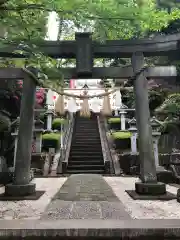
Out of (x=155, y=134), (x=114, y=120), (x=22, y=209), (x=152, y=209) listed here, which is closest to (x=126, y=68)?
(x=152, y=209)

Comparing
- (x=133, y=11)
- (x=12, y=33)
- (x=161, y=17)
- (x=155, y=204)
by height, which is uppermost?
(x=161, y=17)

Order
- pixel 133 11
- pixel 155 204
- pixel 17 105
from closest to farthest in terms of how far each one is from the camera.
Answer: pixel 133 11, pixel 155 204, pixel 17 105

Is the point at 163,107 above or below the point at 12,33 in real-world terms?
above

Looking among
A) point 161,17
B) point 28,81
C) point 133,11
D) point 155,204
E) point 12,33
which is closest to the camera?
point 12,33

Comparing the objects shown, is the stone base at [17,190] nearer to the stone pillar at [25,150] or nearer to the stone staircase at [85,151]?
the stone pillar at [25,150]

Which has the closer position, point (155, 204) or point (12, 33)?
point (12, 33)

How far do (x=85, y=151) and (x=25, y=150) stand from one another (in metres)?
9.20

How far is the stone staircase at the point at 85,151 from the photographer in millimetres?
12863

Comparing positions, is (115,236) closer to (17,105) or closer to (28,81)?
(28,81)

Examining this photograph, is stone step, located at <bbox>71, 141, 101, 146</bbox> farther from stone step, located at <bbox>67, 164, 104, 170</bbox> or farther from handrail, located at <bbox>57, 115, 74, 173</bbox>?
stone step, located at <bbox>67, 164, 104, 170</bbox>

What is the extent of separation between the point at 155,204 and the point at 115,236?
8.48 feet

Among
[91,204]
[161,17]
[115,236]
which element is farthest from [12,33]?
[161,17]

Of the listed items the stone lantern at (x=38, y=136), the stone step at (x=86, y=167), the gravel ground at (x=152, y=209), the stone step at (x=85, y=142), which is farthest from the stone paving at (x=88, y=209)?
the stone step at (x=85, y=142)

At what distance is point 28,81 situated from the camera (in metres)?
6.03
